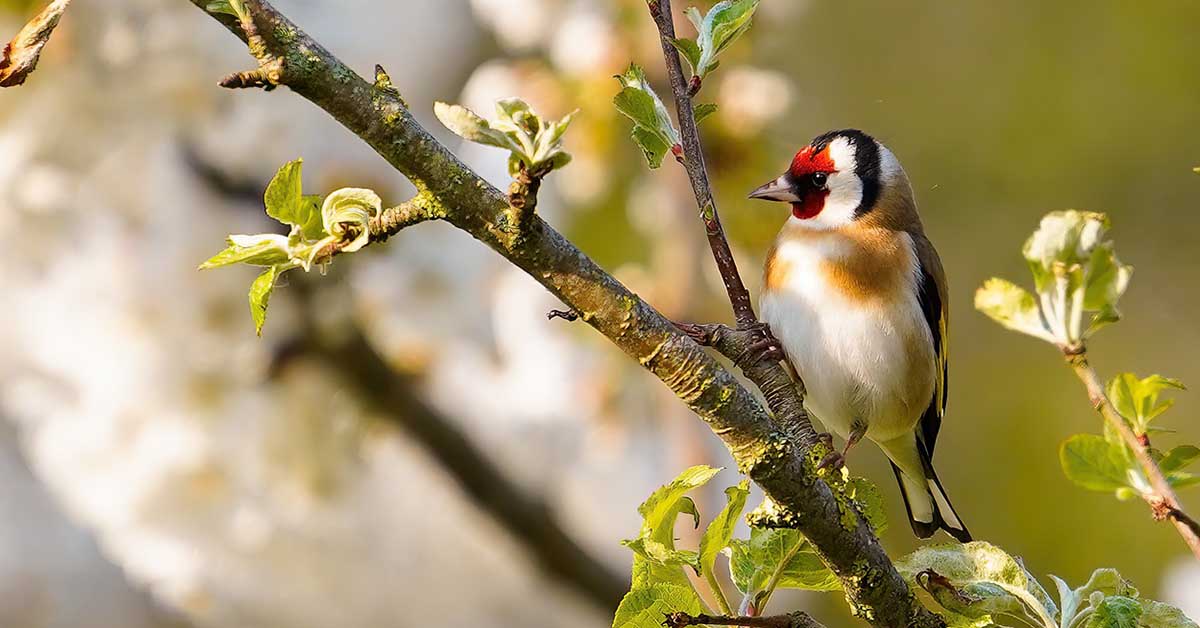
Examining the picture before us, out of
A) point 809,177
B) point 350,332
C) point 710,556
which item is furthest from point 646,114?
point 350,332

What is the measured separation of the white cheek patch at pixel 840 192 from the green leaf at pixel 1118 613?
1.13m

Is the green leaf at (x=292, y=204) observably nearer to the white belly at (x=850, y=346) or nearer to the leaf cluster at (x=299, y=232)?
the leaf cluster at (x=299, y=232)

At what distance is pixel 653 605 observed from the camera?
88 cm

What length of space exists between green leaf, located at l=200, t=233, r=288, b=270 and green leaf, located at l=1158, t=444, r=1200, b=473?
0.56 metres

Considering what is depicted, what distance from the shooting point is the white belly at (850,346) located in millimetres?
1806

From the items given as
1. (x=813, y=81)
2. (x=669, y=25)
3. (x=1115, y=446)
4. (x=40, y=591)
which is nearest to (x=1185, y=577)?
(x=1115, y=446)

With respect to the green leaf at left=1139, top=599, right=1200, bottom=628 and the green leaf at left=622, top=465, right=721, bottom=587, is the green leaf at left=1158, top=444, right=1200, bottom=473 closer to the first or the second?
the green leaf at left=1139, top=599, right=1200, bottom=628

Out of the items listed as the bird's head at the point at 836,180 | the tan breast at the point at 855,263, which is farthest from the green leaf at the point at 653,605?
the bird's head at the point at 836,180

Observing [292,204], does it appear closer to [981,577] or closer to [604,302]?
[604,302]

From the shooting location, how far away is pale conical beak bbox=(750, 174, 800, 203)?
1.92m

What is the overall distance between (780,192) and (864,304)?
0.67ft

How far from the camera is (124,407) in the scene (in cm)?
270

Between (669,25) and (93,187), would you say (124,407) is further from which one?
(669,25)

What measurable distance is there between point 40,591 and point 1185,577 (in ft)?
10.1
